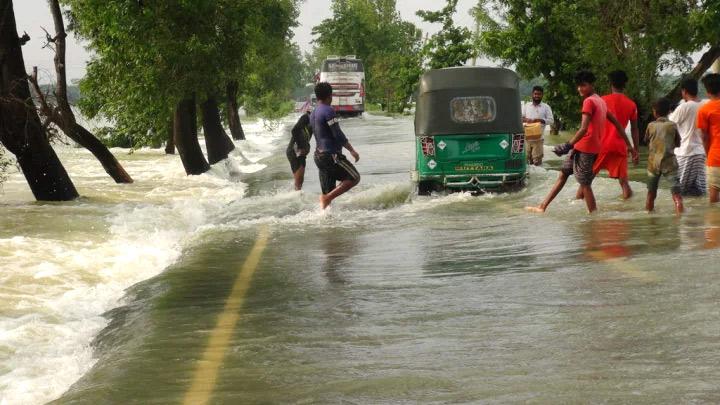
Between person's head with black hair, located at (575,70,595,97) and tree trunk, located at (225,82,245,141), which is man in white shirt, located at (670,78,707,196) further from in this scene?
tree trunk, located at (225,82,245,141)

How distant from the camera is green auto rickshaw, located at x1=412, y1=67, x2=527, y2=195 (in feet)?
57.8

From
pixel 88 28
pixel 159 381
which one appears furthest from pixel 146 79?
pixel 159 381

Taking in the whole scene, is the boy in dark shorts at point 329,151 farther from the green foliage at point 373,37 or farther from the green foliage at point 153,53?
the green foliage at point 373,37

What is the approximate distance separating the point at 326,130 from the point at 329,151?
288 mm

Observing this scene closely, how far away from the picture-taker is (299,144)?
1792cm

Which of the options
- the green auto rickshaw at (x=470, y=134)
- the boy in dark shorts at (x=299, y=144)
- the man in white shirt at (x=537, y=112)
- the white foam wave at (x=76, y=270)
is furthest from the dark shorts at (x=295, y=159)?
the man in white shirt at (x=537, y=112)

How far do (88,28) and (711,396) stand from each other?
70.7 ft

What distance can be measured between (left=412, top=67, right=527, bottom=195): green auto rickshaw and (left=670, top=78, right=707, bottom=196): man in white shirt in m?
3.81

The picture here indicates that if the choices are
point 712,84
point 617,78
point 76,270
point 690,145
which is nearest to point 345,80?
point 617,78

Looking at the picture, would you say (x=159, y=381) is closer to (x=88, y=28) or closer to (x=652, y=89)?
(x=88, y=28)

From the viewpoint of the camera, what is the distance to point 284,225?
14633 mm

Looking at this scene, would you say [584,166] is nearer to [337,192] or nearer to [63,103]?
[337,192]

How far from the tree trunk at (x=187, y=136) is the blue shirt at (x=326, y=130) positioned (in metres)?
14.6

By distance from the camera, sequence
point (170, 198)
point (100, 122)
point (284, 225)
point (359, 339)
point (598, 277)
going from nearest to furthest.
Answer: point (359, 339) < point (598, 277) < point (284, 225) < point (170, 198) < point (100, 122)
